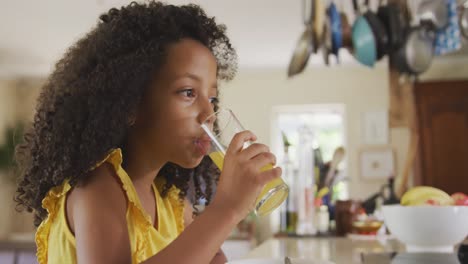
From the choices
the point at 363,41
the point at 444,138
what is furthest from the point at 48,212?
the point at 444,138

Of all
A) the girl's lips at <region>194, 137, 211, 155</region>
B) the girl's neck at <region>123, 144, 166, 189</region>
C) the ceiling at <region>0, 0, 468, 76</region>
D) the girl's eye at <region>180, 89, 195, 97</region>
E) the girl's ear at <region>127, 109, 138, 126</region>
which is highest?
the ceiling at <region>0, 0, 468, 76</region>

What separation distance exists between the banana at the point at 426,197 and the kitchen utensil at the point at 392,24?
3.91 feet

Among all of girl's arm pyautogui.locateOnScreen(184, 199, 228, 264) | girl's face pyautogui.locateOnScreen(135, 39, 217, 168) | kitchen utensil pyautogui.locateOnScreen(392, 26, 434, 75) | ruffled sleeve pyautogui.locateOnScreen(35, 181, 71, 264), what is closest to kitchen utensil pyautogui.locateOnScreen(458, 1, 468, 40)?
kitchen utensil pyautogui.locateOnScreen(392, 26, 434, 75)

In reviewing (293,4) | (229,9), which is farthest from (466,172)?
(229,9)

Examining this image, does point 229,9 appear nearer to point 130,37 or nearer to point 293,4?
point 293,4

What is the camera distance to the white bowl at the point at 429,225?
981mm

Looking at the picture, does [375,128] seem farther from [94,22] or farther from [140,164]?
[140,164]

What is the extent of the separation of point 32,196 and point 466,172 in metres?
4.12

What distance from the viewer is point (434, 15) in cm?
221

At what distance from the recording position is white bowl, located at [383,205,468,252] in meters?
0.98

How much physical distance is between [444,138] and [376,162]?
33.3 inches

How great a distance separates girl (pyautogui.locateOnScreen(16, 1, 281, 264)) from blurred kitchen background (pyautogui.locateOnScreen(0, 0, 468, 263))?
130 cm

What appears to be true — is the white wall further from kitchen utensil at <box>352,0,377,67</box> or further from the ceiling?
kitchen utensil at <box>352,0,377,67</box>

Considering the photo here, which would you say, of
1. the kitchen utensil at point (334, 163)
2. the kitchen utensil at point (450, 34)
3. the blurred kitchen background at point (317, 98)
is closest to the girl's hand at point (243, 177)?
the blurred kitchen background at point (317, 98)
